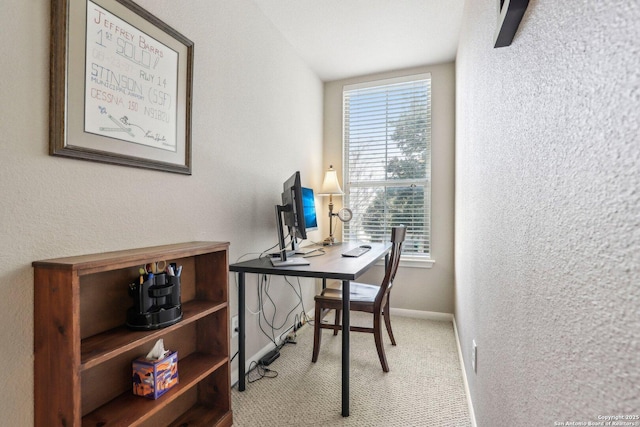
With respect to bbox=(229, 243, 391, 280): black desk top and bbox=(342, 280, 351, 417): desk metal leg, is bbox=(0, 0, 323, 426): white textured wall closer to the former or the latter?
bbox=(229, 243, 391, 280): black desk top

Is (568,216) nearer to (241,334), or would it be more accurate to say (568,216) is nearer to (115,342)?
(115,342)

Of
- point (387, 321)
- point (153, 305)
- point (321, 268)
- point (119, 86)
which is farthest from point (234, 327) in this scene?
point (119, 86)

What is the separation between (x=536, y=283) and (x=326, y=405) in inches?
58.4

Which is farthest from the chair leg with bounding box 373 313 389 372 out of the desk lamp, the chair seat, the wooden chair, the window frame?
the window frame

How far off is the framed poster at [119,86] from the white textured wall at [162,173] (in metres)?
0.04

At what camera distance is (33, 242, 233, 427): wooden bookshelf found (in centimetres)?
98

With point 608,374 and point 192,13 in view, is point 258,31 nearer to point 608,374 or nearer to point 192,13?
point 192,13

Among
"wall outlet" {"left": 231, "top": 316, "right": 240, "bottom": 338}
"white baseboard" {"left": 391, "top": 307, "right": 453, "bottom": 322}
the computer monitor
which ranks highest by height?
the computer monitor

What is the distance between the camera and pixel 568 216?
567mm

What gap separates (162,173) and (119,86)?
1.31 ft

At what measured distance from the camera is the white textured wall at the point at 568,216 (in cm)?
41

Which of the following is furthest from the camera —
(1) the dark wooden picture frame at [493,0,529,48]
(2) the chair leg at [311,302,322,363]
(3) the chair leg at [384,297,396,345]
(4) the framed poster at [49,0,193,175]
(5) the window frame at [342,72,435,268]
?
(5) the window frame at [342,72,435,268]

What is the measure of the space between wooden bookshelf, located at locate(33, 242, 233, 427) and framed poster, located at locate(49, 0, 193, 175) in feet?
1.39

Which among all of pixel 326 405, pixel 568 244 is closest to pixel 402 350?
pixel 326 405
